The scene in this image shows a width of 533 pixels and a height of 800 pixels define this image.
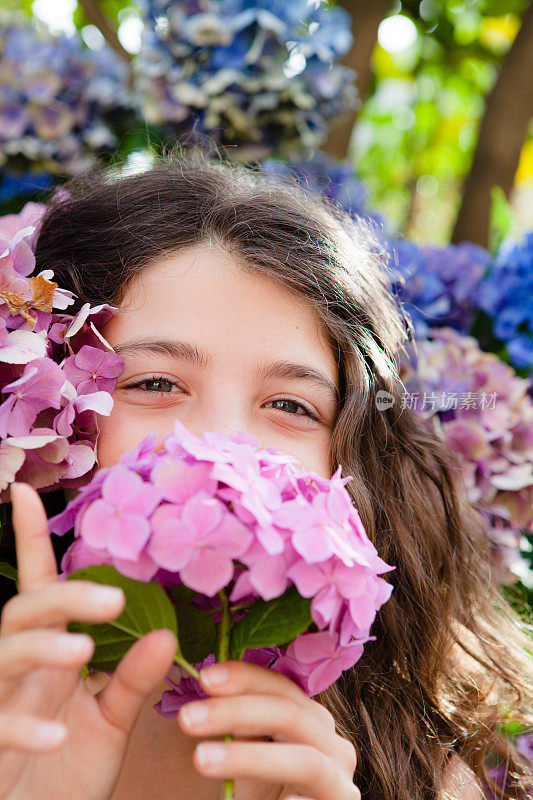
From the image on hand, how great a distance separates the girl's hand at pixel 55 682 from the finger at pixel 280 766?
0.09 m

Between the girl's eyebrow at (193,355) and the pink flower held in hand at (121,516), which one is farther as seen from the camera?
the girl's eyebrow at (193,355)

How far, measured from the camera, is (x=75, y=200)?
1616mm

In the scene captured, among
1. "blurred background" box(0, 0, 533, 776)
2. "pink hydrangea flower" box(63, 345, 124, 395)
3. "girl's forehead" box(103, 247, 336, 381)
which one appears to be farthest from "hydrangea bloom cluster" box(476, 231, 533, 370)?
"pink hydrangea flower" box(63, 345, 124, 395)

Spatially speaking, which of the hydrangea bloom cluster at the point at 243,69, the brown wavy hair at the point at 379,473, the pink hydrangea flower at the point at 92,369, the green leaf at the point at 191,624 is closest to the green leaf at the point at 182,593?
the green leaf at the point at 191,624

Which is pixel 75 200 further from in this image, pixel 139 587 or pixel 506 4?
pixel 506 4

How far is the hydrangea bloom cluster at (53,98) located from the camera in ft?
6.85

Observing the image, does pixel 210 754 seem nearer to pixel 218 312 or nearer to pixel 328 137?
pixel 218 312

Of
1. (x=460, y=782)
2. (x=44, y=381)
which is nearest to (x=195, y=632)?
(x=44, y=381)

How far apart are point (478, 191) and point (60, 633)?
2.41 meters

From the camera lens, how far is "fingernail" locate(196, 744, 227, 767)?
691 mm

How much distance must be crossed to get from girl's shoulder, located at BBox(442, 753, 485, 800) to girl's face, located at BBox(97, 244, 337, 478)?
2.16 ft

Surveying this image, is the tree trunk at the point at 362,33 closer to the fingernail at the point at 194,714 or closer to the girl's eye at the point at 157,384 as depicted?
the girl's eye at the point at 157,384

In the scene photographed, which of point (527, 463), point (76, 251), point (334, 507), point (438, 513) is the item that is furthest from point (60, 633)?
point (527, 463)

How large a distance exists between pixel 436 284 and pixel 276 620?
4.01 feet
